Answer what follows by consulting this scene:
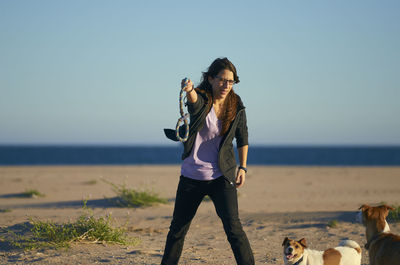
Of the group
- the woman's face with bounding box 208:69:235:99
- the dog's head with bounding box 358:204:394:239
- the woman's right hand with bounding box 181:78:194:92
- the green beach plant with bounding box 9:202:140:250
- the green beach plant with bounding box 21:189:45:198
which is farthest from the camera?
the green beach plant with bounding box 21:189:45:198

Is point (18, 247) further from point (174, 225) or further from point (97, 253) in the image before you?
point (174, 225)

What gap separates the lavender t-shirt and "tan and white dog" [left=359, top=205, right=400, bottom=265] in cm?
159

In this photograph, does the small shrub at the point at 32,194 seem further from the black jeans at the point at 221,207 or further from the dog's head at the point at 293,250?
the dog's head at the point at 293,250

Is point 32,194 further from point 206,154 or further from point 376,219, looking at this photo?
point 376,219

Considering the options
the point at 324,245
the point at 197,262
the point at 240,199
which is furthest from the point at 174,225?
the point at 240,199

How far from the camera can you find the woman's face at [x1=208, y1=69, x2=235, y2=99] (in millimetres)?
4387

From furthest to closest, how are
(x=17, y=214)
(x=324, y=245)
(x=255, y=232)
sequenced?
(x=17, y=214), (x=255, y=232), (x=324, y=245)

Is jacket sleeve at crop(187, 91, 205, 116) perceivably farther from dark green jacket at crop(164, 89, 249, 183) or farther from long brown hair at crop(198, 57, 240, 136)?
long brown hair at crop(198, 57, 240, 136)

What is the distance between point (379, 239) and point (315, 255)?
831mm

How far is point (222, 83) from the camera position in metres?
4.42

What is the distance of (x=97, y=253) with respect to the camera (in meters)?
6.56

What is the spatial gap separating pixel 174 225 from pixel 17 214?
7.47m

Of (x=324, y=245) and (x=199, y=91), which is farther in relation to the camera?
(x=324, y=245)

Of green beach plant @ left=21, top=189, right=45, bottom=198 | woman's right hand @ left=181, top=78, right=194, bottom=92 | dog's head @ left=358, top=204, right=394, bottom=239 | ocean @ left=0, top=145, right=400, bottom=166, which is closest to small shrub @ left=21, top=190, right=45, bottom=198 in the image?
green beach plant @ left=21, top=189, right=45, bottom=198
